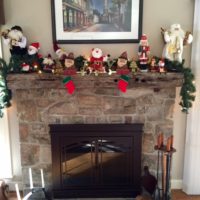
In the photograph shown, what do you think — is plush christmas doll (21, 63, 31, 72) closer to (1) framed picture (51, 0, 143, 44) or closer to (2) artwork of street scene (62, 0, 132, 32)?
(1) framed picture (51, 0, 143, 44)

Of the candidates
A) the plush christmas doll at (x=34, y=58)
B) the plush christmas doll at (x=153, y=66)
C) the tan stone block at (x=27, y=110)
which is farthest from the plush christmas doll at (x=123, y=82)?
the tan stone block at (x=27, y=110)

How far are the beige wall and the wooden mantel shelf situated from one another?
0.99 ft

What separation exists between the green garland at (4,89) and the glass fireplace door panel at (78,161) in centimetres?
66

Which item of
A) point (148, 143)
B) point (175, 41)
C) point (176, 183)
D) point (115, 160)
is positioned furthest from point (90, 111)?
point (176, 183)

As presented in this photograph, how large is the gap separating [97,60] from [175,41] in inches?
28.6

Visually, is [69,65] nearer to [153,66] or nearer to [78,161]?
[153,66]

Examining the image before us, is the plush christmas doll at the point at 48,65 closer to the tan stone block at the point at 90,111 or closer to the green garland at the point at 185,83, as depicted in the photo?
the tan stone block at the point at 90,111

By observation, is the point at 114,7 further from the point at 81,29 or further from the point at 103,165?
the point at 103,165

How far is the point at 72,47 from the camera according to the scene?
2.73m

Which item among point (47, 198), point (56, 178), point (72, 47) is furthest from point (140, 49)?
point (47, 198)

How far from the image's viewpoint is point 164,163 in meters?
2.68

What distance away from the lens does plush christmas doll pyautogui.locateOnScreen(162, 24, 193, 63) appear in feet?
8.47

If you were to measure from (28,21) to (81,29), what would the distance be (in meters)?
0.50

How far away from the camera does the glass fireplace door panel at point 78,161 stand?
2.81m
